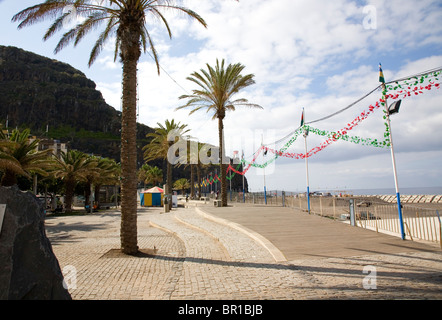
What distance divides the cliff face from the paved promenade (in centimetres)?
11275

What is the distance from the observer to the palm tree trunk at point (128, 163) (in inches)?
336

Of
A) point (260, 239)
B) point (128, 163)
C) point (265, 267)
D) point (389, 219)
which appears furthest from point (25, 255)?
point (389, 219)

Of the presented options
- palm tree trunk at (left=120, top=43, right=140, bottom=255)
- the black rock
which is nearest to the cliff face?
palm tree trunk at (left=120, top=43, right=140, bottom=255)

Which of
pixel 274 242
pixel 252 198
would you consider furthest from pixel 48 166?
pixel 274 242

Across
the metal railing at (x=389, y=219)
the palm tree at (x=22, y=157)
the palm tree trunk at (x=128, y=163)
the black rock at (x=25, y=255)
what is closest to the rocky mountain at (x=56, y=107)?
the palm tree at (x=22, y=157)

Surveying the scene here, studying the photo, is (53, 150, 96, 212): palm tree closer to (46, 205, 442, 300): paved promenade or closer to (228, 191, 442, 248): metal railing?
(228, 191, 442, 248): metal railing

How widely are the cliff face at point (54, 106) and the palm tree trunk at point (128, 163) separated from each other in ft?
366

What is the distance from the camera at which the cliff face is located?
11150 centimetres

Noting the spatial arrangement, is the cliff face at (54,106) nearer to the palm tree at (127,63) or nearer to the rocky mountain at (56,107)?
the rocky mountain at (56,107)

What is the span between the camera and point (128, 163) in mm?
8570

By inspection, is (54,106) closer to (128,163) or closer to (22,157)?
(22,157)

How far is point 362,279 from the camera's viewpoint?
16.8ft

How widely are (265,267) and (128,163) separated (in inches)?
204
